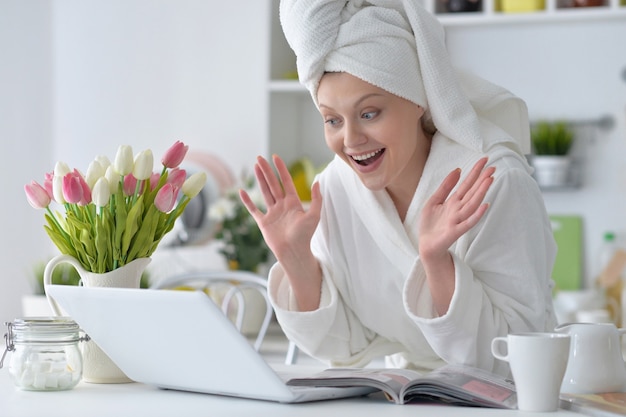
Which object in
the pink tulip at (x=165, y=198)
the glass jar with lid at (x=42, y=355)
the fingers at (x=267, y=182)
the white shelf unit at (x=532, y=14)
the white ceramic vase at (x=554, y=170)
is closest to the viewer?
the glass jar with lid at (x=42, y=355)

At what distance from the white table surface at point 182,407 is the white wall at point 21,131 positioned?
2459 millimetres

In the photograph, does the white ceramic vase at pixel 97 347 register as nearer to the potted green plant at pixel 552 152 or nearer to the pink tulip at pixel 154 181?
the pink tulip at pixel 154 181

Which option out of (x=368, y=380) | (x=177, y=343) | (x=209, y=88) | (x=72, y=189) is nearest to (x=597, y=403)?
(x=368, y=380)

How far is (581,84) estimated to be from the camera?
11.4ft

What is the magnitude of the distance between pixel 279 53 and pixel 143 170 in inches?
91.6

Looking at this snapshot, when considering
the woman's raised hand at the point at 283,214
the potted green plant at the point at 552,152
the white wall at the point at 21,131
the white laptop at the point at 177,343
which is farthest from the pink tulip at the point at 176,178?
the white wall at the point at 21,131

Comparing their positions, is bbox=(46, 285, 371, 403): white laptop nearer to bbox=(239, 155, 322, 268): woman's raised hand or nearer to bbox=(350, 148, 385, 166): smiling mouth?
bbox=(239, 155, 322, 268): woman's raised hand

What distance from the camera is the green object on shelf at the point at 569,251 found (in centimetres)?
349

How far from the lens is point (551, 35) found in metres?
3.50

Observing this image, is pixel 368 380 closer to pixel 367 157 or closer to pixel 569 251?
pixel 367 157

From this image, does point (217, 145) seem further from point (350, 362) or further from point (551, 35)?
point (350, 362)

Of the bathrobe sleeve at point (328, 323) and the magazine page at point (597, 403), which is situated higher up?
the magazine page at point (597, 403)

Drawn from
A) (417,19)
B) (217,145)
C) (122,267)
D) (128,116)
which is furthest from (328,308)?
(128,116)

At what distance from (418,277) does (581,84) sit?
2202 millimetres
